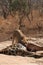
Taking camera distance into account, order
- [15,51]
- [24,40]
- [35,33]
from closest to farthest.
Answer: [15,51] → [24,40] → [35,33]

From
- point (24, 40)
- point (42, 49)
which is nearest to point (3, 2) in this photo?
point (24, 40)

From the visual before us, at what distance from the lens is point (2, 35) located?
19547mm

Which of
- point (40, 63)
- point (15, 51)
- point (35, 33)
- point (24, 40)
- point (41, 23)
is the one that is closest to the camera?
point (40, 63)

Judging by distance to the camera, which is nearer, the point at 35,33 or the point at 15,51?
the point at 15,51

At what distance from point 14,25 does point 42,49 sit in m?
10.9

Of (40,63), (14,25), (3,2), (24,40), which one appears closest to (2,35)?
(14,25)

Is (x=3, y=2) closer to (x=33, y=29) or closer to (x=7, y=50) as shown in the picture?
(x=33, y=29)

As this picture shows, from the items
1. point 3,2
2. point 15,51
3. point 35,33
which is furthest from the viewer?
point 3,2

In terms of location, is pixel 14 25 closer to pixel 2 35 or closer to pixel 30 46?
pixel 2 35

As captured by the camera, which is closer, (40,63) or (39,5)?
(40,63)

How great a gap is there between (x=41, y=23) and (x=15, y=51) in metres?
12.6

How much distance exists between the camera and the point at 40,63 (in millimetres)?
8398

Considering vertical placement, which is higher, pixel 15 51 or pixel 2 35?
pixel 15 51

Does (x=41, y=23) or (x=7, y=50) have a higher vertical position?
(x=7, y=50)
